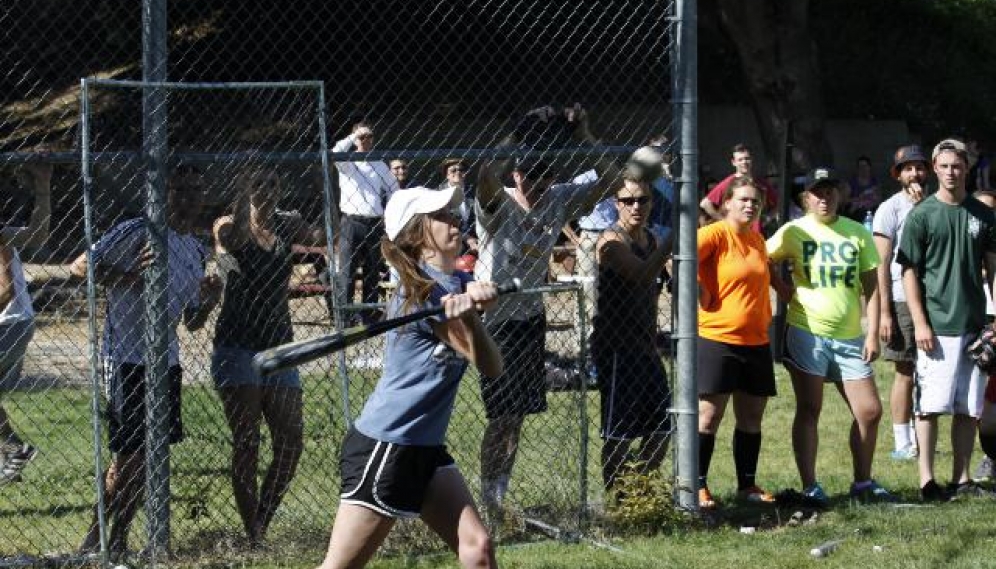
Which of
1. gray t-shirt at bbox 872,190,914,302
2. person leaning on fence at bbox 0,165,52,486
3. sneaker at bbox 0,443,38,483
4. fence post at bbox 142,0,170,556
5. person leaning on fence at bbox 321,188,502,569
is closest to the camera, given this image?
person leaning on fence at bbox 321,188,502,569

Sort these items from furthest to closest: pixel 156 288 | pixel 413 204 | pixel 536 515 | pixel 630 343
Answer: pixel 630 343 → pixel 536 515 → pixel 156 288 → pixel 413 204

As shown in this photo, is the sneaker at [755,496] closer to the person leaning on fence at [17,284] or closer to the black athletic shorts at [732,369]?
the black athletic shorts at [732,369]

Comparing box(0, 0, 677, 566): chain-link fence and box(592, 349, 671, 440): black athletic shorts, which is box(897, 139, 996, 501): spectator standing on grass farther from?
box(592, 349, 671, 440): black athletic shorts

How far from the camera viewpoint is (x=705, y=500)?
25.2 ft

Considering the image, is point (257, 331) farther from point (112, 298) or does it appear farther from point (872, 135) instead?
point (872, 135)

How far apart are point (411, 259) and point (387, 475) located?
716mm

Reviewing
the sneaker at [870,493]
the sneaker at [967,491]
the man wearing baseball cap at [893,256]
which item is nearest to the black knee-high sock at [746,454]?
the sneaker at [870,493]

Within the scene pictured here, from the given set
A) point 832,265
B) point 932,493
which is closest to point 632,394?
point 832,265

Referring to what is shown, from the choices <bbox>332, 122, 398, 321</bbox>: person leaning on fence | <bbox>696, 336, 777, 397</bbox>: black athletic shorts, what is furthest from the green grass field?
<bbox>332, 122, 398, 321</bbox>: person leaning on fence

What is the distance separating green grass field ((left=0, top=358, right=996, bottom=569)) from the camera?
266 inches

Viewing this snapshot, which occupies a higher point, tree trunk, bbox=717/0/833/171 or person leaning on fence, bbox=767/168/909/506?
tree trunk, bbox=717/0/833/171

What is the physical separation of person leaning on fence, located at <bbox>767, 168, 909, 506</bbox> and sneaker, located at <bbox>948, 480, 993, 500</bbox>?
1.23 feet

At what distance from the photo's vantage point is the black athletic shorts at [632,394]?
24.6 ft

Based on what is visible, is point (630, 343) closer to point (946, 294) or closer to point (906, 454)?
point (946, 294)
